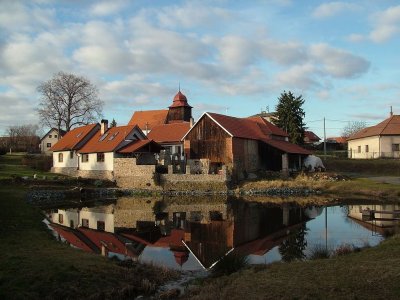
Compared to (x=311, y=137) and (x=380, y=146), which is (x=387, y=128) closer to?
(x=380, y=146)

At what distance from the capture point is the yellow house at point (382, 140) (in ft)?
190

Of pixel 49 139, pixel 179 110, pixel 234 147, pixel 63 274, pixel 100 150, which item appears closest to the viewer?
pixel 63 274

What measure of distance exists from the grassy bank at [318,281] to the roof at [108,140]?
37.1 meters

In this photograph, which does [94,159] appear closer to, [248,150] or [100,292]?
[248,150]

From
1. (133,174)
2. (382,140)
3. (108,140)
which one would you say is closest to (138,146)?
(133,174)

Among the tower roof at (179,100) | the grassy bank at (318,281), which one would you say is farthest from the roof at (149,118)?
the grassy bank at (318,281)

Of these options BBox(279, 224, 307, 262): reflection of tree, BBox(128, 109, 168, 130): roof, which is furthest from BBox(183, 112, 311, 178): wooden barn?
BBox(279, 224, 307, 262): reflection of tree

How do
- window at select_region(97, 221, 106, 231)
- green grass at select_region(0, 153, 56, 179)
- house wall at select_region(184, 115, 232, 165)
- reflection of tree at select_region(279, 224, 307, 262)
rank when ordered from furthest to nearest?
green grass at select_region(0, 153, 56, 179), house wall at select_region(184, 115, 232, 165), window at select_region(97, 221, 106, 231), reflection of tree at select_region(279, 224, 307, 262)

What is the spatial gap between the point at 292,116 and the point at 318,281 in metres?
54.1

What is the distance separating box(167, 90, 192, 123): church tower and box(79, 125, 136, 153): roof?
2009 cm

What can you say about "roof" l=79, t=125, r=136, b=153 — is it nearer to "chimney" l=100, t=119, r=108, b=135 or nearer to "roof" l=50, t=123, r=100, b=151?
"chimney" l=100, t=119, r=108, b=135

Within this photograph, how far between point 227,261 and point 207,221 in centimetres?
1178

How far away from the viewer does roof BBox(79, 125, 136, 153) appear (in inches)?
1876

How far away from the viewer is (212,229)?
21.7 metres
